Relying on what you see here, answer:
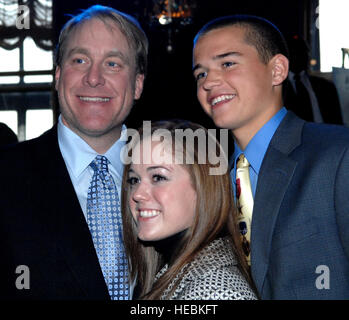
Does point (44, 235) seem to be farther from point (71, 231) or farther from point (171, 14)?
point (171, 14)

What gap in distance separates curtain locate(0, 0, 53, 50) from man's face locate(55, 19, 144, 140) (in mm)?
5073

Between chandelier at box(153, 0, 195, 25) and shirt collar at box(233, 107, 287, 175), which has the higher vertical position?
chandelier at box(153, 0, 195, 25)

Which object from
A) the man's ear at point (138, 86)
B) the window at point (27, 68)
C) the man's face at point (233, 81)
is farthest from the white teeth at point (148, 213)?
the window at point (27, 68)

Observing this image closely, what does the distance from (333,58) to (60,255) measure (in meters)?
4.31

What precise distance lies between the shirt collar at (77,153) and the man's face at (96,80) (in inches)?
1.4

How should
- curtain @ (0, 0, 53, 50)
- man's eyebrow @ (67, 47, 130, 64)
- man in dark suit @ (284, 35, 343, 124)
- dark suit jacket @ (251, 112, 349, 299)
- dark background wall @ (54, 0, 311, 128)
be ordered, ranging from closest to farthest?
dark suit jacket @ (251, 112, 349, 299) < man's eyebrow @ (67, 47, 130, 64) < man in dark suit @ (284, 35, 343, 124) < dark background wall @ (54, 0, 311, 128) < curtain @ (0, 0, 53, 50)

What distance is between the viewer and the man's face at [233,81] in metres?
1.79

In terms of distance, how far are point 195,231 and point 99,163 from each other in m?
0.47

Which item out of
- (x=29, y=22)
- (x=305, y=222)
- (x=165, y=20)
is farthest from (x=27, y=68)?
(x=305, y=222)

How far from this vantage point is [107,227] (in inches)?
65.7

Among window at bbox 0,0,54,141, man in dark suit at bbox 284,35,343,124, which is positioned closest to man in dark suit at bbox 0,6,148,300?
man in dark suit at bbox 284,35,343,124

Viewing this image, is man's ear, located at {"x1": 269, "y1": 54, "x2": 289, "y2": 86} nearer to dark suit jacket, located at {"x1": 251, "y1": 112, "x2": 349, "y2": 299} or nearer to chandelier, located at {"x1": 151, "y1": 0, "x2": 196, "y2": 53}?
dark suit jacket, located at {"x1": 251, "y1": 112, "x2": 349, "y2": 299}

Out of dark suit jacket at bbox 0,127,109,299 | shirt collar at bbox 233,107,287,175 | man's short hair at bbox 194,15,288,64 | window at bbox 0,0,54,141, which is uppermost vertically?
window at bbox 0,0,54,141

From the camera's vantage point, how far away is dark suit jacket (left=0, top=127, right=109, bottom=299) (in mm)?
1495
